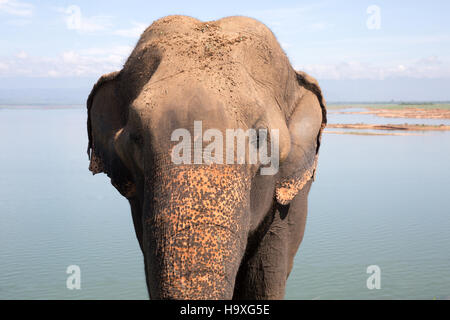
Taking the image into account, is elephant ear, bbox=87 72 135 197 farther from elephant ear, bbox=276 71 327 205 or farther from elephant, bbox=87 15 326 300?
elephant ear, bbox=276 71 327 205

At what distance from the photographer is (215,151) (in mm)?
2543

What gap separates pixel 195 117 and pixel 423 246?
340 inches

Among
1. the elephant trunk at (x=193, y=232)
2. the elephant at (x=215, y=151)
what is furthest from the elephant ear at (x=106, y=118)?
the elephant trunk at (x=193, y=232)

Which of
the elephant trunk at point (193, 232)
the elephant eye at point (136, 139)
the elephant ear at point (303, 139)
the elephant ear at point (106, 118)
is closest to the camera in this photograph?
the elephant trunk at point (193, 232)

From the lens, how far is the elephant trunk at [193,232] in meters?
2.34

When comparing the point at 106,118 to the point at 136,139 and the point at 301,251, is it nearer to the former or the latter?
the point at 136,139

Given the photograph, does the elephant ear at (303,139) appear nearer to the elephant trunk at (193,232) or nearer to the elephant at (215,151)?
the elephant at (215,151)

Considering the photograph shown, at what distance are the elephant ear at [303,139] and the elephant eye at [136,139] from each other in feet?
2.94

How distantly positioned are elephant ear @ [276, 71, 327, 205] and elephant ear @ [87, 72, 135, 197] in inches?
40.7

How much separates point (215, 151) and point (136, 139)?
50 centimetres

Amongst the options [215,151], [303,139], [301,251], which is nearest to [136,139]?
[215,151]

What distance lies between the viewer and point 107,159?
11.8 ft
